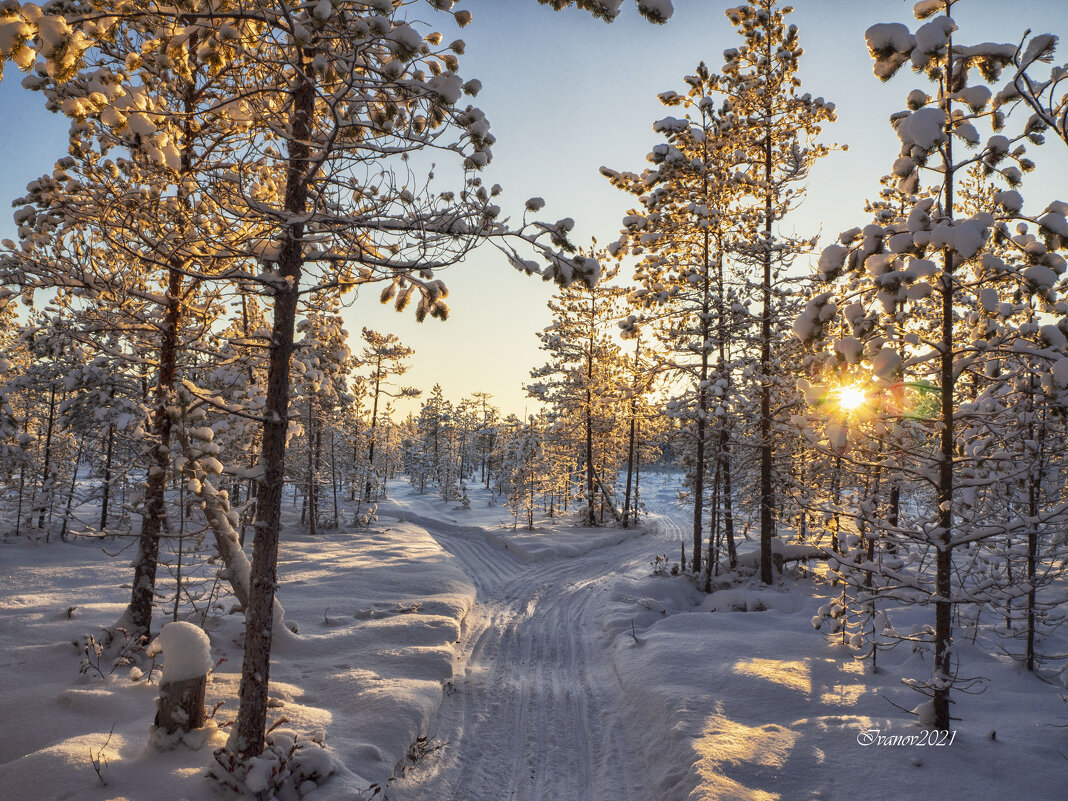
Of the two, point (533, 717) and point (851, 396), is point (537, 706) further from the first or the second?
point (851, 396)

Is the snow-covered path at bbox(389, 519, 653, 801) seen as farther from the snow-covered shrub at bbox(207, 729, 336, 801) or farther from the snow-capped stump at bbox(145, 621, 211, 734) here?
the snow-capped stump at bbox(145, 621, 211, 734)

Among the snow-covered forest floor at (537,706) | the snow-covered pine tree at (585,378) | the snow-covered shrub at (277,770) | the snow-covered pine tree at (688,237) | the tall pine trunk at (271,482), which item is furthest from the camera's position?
the snow-covered pine tree at (585,378)

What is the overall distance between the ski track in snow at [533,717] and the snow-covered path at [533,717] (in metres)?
0.02

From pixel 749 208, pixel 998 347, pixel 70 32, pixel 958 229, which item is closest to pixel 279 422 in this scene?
pixel 70 32

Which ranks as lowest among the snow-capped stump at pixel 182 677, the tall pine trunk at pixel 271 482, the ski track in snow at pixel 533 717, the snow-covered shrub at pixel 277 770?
the ski track in snow at pixel 533 717

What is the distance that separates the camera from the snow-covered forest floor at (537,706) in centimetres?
532

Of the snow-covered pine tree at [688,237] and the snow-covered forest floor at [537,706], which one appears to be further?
the snow-covered pine tree at [688,237]

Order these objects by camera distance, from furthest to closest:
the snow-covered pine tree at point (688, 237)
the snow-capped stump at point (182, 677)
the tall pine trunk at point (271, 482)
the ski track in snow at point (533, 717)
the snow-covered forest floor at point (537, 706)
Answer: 1. the snow-covered pine tree at point (688, 237)
2. the ski track in snow at point (533, 717)
3. the snow-capped stump at point (182, 677)
4. the snow-covered forest floor at point (537, 706)
5. the tall pine trunk at point (271, 482)

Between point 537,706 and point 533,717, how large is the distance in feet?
1.37

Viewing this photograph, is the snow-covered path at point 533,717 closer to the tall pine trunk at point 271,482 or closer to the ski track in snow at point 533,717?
the ski track in snow at point 533,717

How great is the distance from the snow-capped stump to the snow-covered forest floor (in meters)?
0.25

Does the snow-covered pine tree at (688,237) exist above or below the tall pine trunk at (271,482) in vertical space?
above

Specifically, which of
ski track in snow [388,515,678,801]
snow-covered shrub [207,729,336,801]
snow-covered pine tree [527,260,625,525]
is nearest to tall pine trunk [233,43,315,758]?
snow-covered shrub [207,729,336,801]

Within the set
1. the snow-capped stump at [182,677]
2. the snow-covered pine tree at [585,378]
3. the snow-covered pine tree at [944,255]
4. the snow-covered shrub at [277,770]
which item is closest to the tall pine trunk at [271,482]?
the snow-covered shrub at [277,770]
